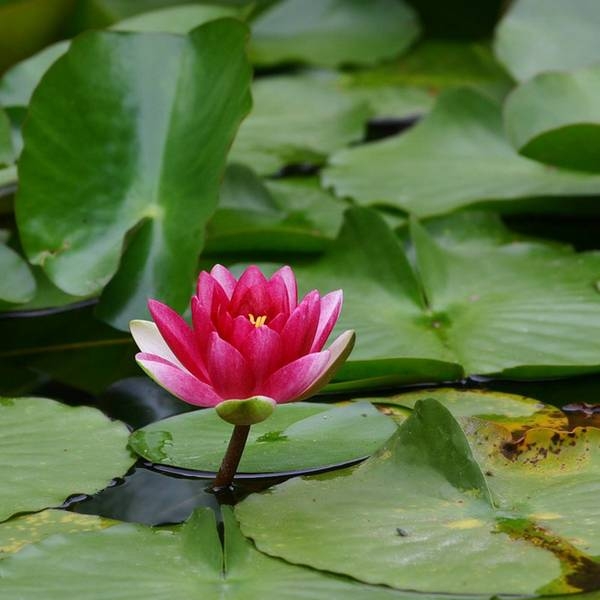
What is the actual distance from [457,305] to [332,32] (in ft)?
4.80

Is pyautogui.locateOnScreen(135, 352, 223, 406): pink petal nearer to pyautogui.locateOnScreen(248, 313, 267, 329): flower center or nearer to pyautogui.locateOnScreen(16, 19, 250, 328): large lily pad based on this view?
pyautogui.locateOnScreen(248, 313, 267, 329): flower center

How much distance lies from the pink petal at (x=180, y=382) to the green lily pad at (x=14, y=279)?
0.51m

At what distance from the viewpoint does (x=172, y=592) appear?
2.97 feet

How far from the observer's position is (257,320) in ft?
3.34

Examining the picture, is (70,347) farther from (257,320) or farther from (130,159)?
(257,320)

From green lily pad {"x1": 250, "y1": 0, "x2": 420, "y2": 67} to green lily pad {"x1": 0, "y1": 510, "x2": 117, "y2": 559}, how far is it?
1.68 meters

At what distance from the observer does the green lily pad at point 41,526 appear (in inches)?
39.4

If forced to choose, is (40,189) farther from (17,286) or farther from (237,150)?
(237,150)

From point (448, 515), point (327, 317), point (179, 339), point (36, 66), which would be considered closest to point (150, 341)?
point (179, 339)

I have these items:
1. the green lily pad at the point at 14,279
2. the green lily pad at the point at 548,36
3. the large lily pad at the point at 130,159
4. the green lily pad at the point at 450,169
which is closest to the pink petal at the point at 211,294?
the large lily pad at the point at 130,159

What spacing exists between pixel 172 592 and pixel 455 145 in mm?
1246

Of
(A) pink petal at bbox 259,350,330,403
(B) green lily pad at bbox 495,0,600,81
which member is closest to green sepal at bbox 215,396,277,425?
(A) pink petal at bbox 259,350,330,403

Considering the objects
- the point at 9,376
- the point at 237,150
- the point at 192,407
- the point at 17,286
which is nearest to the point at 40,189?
the point at 17,286

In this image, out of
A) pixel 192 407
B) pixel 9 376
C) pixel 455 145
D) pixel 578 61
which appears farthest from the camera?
pixel 578 61
